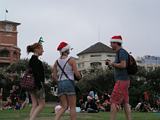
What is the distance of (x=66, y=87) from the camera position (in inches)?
365

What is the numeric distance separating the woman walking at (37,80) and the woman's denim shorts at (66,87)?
618 mm

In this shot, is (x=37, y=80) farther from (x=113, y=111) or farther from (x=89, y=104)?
(x=89, y=104)

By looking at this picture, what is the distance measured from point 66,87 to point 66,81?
0.47 feet

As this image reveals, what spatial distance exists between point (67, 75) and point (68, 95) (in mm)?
441

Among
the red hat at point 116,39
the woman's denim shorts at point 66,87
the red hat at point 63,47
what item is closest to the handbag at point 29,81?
the woman's denim shorts at point 66,87

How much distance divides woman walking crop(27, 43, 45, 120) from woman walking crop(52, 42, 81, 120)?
42 cm

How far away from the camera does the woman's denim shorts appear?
30.4 feet

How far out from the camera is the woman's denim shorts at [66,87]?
927 centimetres

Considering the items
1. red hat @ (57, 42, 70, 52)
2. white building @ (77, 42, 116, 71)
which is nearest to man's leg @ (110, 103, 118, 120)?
red hat @ (57, 42, 70, 52)

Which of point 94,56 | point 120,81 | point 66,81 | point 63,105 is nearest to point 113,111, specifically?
point 120,81

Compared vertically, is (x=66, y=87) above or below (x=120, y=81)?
below

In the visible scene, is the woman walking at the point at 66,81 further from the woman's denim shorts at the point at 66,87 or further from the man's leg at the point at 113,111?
the man's leg at the point at 113,111

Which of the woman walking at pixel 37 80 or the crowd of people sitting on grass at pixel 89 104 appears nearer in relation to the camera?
the woman walking at pixel 37 80

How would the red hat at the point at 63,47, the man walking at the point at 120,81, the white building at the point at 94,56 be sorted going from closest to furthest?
1. the man walking at the point at 120,81
2. the red hat at the point at 63,47
3. the white building at the point at 94,56
